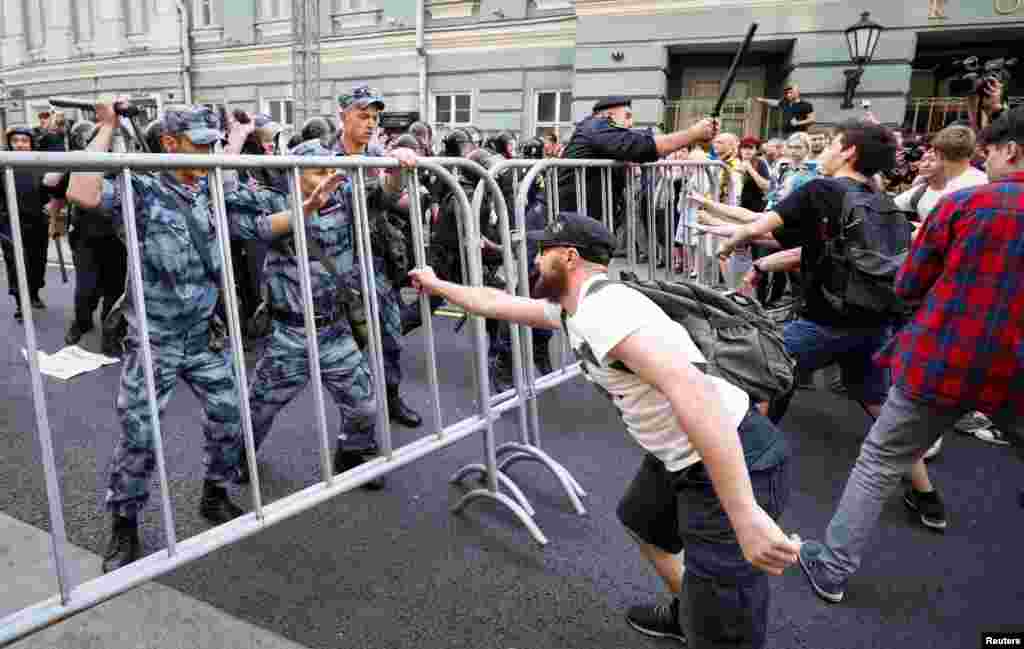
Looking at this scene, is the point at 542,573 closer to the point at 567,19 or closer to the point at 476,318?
the point at 476,318

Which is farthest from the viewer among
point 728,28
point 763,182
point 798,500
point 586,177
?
point 728,28

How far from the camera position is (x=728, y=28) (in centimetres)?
1223

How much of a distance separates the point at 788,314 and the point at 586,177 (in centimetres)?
160

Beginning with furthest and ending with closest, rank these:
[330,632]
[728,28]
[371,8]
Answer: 1. [371,8]
2. [728,28]
3. [330,632]

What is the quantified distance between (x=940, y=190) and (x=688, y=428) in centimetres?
372

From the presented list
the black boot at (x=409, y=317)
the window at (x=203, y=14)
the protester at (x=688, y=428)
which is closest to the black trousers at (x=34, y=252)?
the black boot at (x=409, y=317)

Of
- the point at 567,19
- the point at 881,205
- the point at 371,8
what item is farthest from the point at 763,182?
the point at 371,8

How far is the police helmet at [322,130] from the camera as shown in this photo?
147 inches

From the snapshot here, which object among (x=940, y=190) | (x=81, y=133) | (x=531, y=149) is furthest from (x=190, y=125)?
(x=531, y=149)

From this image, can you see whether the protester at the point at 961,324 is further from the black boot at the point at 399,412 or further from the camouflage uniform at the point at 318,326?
the black boot at the point at 399,412

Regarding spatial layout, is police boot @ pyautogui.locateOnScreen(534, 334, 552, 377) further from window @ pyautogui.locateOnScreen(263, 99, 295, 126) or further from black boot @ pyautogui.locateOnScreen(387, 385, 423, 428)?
window @ pyautogui.locateOnScreen(263, 99, 295, 126)

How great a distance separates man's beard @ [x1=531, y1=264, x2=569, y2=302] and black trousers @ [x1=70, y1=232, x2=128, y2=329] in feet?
17.6

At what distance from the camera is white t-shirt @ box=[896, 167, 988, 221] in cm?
387

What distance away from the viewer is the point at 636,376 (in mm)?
1779
